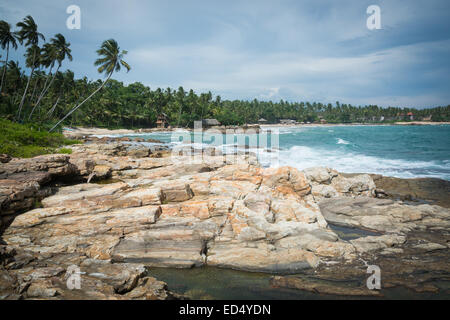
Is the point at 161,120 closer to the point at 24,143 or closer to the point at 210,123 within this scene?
the point at 210,123

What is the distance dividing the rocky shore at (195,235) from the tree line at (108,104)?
2563 centimetres

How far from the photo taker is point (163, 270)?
273 inches

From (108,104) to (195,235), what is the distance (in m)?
80.6

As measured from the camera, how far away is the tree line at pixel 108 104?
3064 cm

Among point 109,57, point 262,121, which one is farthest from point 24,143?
point 262,121

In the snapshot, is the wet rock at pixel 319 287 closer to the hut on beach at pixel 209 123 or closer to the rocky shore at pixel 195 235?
the rocky shore at pixel 195 235

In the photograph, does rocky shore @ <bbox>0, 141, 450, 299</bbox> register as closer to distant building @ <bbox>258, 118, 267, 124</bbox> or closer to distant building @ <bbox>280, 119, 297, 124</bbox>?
distant building @ <bbox>258, 118, 267, 124</bbox>

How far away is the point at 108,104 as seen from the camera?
76.1 metres

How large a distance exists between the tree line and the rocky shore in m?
25.6

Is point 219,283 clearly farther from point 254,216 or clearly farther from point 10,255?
point 10,255

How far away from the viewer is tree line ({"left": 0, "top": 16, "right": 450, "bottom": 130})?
1206 inches

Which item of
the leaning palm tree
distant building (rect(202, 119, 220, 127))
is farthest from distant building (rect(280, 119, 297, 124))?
the leaning palm tree

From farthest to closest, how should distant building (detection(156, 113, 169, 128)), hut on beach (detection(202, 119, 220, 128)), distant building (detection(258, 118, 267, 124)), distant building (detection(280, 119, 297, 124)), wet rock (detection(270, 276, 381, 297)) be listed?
1. distant building (detection(280, 119, 297, 124))
2. distant building (detection(258, 118, 267, 124))
3. hut on beach (detection(202, 119, 220, 128))
4. distant building (detection(156, 113, 169, 128))
5. wet rock (detection(270, 276, 381, 297))

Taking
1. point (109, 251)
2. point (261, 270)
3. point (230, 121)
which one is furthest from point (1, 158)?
point (230, 121)
